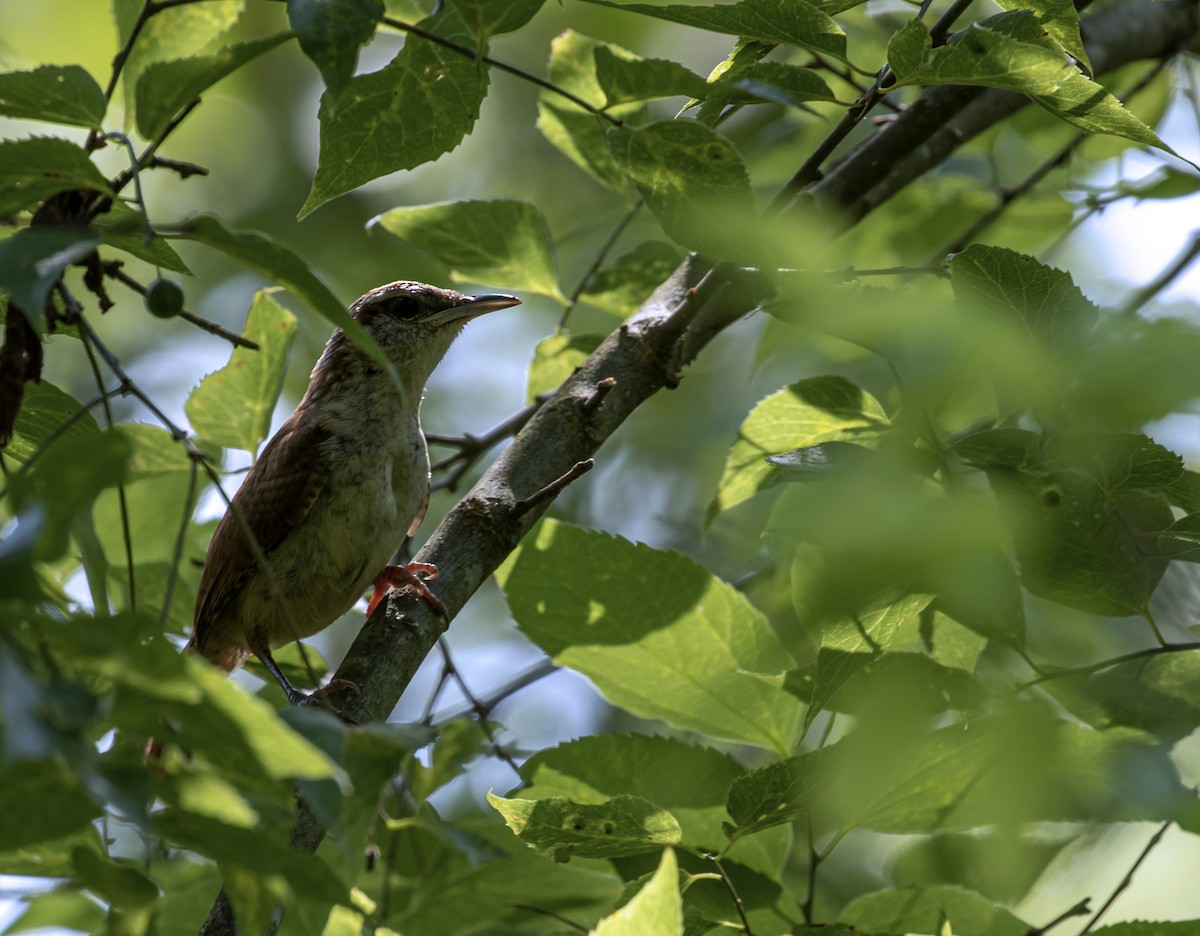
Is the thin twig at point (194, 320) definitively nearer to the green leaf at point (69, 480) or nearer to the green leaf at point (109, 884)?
the green leaf at point (69, 480)

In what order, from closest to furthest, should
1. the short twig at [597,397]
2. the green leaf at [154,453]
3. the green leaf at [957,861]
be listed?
the short twig at [597,397] → the green leaf at [957,861] → the green leaf at [154,453]

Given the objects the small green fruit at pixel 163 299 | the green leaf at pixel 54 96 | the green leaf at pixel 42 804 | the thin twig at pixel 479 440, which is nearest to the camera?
the green leaf at pixel 42 804

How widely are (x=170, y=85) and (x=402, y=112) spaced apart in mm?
591

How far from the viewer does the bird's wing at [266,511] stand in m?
3.86

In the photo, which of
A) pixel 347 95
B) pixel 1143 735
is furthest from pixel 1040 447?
pixel 347 95

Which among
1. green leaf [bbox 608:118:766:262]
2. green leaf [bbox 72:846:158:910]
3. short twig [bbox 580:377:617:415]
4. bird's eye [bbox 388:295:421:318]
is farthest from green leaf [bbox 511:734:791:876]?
bird's eye [bbox 388:295:421:318]

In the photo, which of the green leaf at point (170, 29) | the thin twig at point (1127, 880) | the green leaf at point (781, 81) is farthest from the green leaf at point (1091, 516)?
the green leaf at point (170, 29)

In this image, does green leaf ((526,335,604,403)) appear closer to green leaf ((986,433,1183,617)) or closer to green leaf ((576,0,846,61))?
green leaf ((576,0,846,61))

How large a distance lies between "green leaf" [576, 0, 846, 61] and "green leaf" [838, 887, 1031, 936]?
1749mm

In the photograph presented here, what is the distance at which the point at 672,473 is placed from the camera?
822 centimetres

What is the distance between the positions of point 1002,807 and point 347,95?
1.79m

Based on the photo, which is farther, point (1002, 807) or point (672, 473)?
point (672, 473)

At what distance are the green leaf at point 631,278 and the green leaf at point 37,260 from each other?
233 cm

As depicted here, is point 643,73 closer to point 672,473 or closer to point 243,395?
point 243,395
